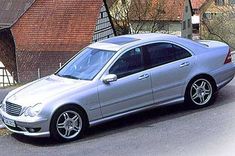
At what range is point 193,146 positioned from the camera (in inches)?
260

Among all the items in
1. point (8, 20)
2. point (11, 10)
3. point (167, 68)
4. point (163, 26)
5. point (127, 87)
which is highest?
point (167, 68)

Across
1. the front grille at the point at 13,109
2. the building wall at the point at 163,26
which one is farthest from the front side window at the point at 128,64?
the building wall at the point at 163,26

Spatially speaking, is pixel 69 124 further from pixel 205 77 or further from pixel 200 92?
pixel 205 77

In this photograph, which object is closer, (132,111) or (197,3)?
(132,111)

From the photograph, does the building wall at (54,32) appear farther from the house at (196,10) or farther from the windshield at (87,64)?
the house at (196,10)

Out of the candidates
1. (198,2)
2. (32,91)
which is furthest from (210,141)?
(198,2)

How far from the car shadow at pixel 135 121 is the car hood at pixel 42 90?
1.99ft

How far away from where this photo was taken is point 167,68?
8.09 meters

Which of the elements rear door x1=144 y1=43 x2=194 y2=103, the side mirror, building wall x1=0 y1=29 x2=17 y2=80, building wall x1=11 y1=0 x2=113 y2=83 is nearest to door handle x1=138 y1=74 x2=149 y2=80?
rear door x1=144 y1=43 x2=194 y2=103

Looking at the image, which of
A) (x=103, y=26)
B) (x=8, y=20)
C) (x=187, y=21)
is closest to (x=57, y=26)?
(x=103, y=26)

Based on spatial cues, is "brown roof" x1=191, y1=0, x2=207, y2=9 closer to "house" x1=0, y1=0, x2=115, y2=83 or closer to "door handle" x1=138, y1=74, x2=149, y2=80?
"house" x1=0, y1=0, x2=115, y2=83

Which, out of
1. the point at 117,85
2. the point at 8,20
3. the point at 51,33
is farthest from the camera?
the point at 8,20

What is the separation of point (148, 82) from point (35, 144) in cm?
188

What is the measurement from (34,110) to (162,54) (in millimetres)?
2226
